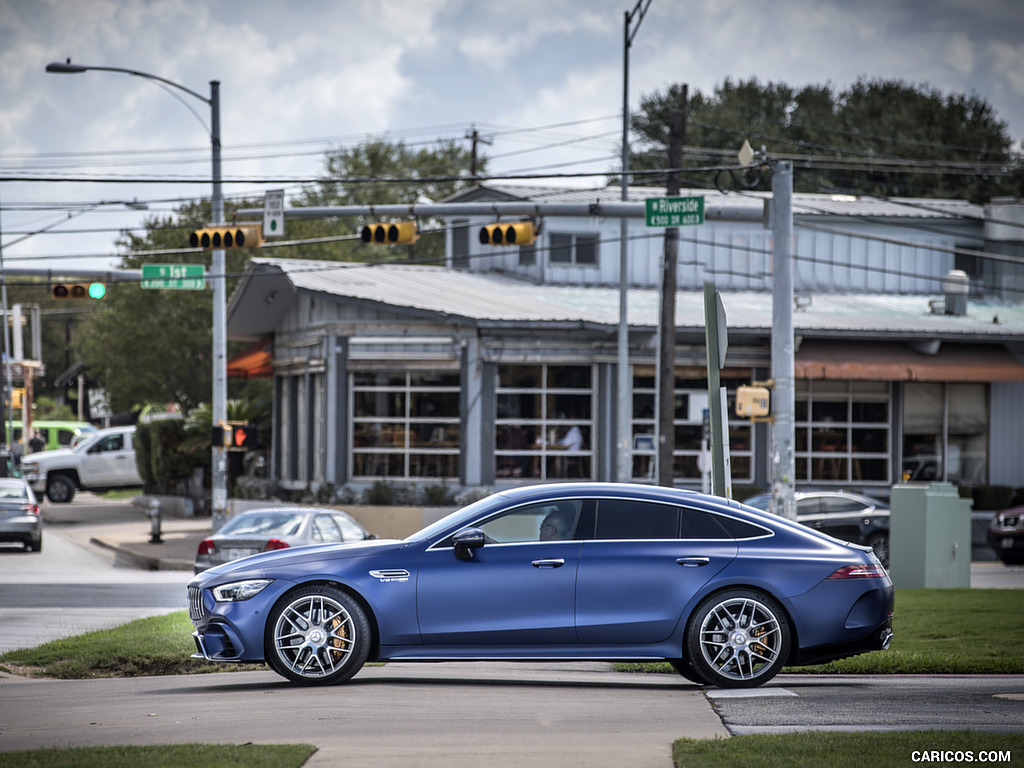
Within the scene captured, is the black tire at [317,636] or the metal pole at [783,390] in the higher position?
the metal pole at [783,390]

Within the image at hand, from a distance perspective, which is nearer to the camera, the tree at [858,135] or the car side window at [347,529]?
the car side window at [347,529]

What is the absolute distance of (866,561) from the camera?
9461 mm

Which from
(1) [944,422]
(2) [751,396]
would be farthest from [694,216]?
(1) [944,422]

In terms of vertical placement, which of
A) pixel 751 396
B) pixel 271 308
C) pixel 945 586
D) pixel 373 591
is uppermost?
pixel 271 308

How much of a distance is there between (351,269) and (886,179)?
32.0 metres

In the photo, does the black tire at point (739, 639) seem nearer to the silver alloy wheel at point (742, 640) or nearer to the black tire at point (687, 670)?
the silver alloy wheel at point (742, 640)

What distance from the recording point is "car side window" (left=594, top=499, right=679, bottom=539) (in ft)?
30.8

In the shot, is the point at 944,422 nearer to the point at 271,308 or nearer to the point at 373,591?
the point at 271,308

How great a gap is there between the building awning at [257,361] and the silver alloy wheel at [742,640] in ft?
Answer: 89.7

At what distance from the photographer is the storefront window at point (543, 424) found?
2961cm

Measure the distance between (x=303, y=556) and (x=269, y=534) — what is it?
8164 millimetres

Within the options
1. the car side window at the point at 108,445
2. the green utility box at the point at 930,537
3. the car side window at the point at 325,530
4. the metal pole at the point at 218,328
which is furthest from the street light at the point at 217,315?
the car side window at the point at 108,445

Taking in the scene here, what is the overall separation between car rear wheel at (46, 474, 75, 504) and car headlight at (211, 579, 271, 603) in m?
36.5

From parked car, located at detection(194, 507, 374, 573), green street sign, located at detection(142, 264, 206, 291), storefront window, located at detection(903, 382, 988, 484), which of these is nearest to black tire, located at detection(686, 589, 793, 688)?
parked car, located at detection(194, 507, 374, 573)
